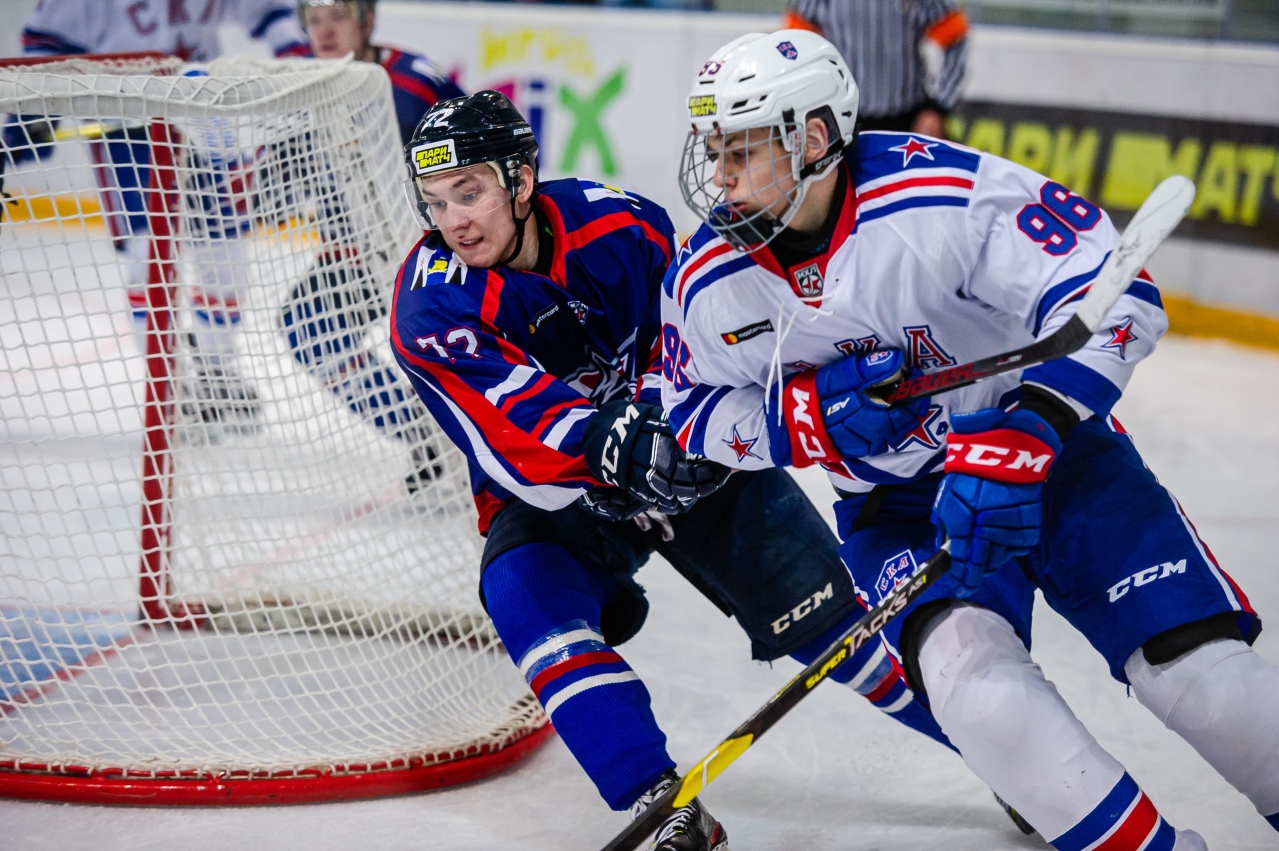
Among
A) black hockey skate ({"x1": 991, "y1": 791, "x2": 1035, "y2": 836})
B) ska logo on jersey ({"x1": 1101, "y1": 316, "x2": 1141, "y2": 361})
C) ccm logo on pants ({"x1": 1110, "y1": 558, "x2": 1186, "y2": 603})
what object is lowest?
black hockey skate ({"x1": 991, "y1": 791, "x2": 1035, "y2": 836})

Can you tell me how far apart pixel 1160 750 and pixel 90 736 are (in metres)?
1.99

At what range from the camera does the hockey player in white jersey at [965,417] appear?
154cm

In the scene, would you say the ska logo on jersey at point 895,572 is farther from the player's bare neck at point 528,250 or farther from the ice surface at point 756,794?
the player's bare neck at point 528,250

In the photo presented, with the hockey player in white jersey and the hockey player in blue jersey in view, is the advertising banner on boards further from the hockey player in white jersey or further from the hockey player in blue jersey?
the hockey player in white jersey

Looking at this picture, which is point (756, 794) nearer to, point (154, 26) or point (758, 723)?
point (758, 723)

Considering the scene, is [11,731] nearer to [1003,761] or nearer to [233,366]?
[233,366]

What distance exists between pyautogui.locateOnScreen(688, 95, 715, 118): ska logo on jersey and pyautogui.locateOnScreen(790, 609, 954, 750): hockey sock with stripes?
3.09 ft

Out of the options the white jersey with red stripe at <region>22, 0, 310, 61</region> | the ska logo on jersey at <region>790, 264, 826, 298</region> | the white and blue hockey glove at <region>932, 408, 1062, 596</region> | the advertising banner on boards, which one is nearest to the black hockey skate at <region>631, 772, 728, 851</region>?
the white and blue hockey glove at <region>932, 408, 1062, 596</region>

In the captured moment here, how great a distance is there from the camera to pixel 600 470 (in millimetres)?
1888

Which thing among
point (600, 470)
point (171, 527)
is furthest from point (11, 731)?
point (600, 470)

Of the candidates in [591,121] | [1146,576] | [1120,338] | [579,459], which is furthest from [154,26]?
[1146,576]

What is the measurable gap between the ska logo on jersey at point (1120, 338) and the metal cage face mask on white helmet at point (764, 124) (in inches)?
16.7

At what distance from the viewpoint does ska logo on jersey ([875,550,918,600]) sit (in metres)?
1.75

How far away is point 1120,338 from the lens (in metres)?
1.58
